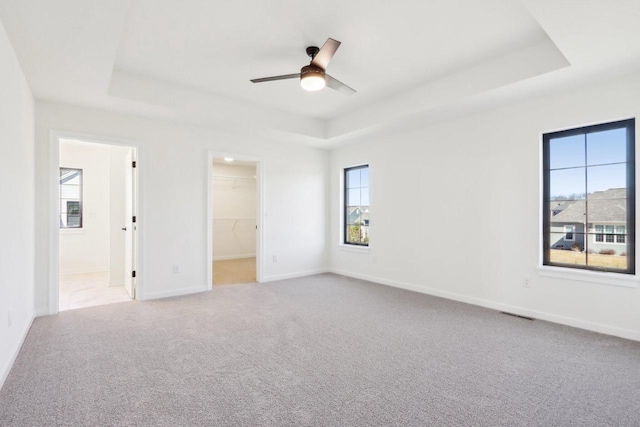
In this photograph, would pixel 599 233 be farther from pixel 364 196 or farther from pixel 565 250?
pixel 364 196

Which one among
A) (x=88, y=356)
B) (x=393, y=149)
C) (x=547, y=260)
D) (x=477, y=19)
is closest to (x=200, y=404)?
(x=88, y=356)

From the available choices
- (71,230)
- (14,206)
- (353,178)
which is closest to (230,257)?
(71,230)

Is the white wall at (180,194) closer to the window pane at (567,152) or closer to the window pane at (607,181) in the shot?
the window pane at (567,152)

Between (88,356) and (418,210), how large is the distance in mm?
4097

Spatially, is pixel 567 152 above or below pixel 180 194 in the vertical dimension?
above

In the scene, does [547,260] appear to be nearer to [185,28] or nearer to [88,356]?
[185,28]

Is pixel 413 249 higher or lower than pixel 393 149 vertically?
lower

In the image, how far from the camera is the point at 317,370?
235 cm

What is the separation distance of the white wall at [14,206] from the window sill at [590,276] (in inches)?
187

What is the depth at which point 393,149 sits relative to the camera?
5027mm

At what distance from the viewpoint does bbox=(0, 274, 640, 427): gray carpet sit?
1.85m

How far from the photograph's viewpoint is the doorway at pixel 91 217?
505cm

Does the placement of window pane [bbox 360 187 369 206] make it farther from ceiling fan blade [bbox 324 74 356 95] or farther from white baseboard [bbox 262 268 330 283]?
ceiling fan blade [bbox 324 74 356 95]

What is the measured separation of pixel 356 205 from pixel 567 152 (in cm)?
318
